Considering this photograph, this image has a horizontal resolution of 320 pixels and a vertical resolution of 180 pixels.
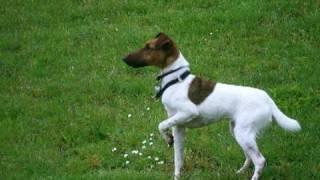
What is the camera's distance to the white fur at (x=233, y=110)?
820 centimetres

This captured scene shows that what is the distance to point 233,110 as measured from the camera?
8.31 m

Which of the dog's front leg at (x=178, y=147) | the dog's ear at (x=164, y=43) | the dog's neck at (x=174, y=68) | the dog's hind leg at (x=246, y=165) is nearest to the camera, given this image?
the dog's ear at (x=164, y=43)

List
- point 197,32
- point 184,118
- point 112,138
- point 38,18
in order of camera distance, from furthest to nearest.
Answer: point 38,18, point 197,32, point 112,138, point 184,118

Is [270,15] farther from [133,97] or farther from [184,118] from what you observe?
[184,118]

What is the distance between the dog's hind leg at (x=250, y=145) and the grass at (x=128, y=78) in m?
0.44

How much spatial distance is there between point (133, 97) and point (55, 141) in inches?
80.2

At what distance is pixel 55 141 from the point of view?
10.5 metres

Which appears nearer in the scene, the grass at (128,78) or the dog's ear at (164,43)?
the dog's ear at (164,43)

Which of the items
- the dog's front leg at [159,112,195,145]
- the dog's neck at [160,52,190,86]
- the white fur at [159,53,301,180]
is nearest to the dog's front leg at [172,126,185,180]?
the white fur at [159,53,301,180]

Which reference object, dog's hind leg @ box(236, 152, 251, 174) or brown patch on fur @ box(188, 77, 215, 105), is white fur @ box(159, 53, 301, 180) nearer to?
brown patch on fur @ box(188, 77, 215, 105)

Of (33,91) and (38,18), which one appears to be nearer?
(33,91)

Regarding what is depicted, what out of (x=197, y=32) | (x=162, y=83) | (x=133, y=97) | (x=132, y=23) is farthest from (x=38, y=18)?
(x=162, y=83)

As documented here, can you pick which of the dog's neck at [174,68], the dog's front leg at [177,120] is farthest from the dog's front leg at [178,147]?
the dog's neck at [174,68]

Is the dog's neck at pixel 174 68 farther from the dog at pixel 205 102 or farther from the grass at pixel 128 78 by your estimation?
the grass at pixel 128 78
